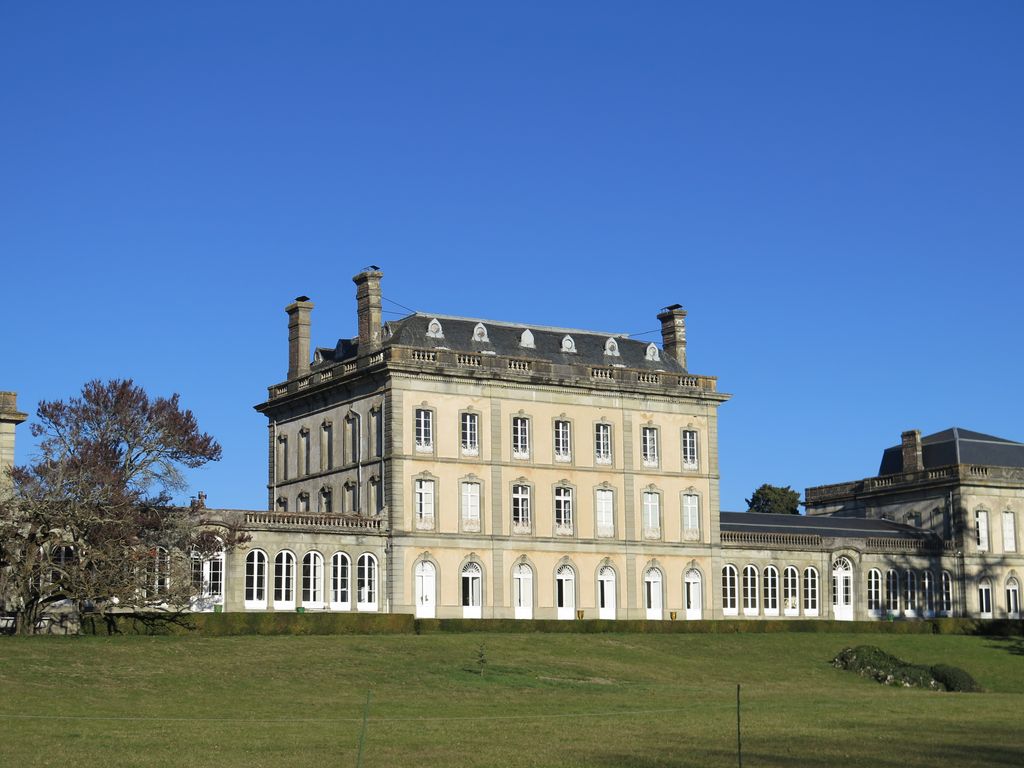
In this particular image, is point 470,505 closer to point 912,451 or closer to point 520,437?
point 520,437

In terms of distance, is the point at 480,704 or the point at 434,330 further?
the point at 434,330

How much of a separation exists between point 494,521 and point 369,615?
9.71 metres

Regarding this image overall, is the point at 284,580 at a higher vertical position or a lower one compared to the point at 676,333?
lower

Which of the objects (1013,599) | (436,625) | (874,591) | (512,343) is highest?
(512,343)

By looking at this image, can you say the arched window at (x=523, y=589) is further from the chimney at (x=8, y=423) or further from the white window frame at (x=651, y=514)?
the chimney at (x=8, y=423)

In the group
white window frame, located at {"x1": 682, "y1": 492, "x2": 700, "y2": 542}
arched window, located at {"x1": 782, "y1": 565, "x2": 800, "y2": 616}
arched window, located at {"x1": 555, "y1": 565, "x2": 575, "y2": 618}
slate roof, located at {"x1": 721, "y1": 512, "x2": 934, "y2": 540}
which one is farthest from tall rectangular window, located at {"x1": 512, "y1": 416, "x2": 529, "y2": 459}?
arched window, located at {"x1": 782, "y1": 565, "x2": 800, "y2": 616}

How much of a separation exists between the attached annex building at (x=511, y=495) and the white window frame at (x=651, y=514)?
9 centimetres

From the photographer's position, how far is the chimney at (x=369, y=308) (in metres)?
66.8

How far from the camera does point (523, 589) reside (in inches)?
2618

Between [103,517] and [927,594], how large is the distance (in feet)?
141

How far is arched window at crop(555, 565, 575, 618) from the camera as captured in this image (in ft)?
220

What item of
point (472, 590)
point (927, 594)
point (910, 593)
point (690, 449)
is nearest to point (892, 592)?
point (910, 593)

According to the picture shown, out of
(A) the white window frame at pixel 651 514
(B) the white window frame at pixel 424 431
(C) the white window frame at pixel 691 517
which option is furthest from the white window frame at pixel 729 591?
(B) the white window frame at pixel 424 431

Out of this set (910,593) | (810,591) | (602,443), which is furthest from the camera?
(910,593)
